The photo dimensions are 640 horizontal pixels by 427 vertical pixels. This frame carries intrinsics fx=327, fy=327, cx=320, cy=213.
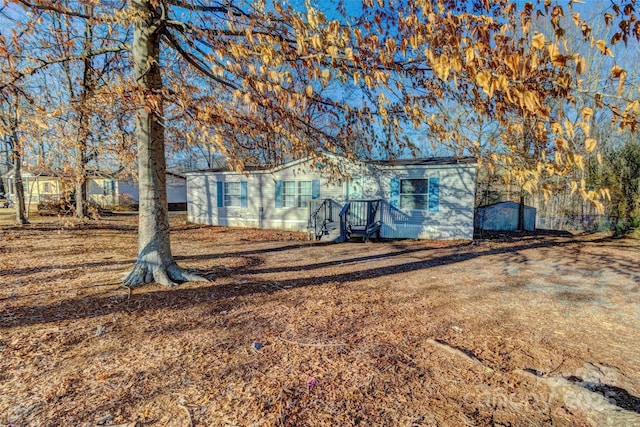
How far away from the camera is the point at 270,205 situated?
568 inches

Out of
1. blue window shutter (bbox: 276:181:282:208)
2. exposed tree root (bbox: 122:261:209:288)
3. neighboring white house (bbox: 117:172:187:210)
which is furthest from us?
neighboring white house (bbox: 117:172:187:210)

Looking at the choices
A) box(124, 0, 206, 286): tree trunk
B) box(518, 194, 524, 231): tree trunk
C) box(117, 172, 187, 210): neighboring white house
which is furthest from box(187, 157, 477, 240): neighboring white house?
box(117, 172, 187, 210): neighboring white house

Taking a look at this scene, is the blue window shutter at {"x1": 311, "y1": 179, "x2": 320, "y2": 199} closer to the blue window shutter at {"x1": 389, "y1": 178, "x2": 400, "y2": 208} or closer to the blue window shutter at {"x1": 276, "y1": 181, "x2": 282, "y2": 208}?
the blue window shutter at {"x1": 276, "y1": 181, "x2": 282, "y2": 208}

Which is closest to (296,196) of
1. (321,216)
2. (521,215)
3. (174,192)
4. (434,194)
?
(321,216)

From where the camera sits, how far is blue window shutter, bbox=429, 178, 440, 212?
11.6 metres

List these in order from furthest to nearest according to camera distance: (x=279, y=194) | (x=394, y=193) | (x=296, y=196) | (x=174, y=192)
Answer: (x=174, y=192)
(x=279, y=194)
(x=296, y=196)
(x=394, y=193)

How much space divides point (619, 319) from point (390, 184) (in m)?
8.53

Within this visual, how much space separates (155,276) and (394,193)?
9112mm

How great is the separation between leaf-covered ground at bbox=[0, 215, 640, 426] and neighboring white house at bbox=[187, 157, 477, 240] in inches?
199

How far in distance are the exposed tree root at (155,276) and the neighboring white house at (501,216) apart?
45.1 feet

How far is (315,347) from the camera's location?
3211mm

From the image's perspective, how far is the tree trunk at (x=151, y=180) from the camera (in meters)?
4.81

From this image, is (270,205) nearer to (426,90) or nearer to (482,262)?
(482,262)

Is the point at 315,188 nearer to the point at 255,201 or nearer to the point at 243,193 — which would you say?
the point at 255,201
